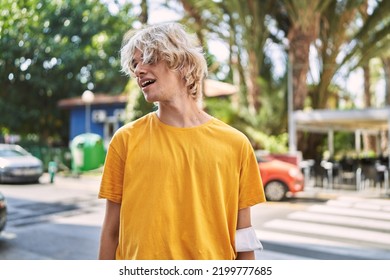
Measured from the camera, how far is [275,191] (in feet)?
8.96

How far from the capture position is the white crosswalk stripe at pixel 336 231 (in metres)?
2.44

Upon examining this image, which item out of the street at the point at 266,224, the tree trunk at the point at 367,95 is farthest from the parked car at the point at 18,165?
the tree trunk at the point at 367,95

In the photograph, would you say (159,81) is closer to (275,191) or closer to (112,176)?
(112,176)

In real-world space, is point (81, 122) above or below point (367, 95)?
below

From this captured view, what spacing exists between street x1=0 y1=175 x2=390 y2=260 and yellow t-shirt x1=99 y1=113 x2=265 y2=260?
138 cm

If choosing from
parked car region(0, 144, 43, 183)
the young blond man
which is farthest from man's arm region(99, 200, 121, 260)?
parked car region(0, 144, 43, 183)

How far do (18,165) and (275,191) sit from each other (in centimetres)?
162

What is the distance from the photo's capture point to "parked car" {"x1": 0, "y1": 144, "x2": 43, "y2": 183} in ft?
8.72

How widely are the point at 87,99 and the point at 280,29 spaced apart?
158 centimetres

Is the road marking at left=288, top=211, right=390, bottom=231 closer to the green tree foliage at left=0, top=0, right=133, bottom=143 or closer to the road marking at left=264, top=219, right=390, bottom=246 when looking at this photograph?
the road marking at left=264, top=219, right=390, bottom=246

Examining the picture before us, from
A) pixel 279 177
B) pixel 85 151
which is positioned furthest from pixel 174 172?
pixel 279 177

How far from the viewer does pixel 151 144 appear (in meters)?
1.00

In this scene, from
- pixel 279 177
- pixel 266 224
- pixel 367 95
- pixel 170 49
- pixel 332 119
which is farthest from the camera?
pixel 332 119
